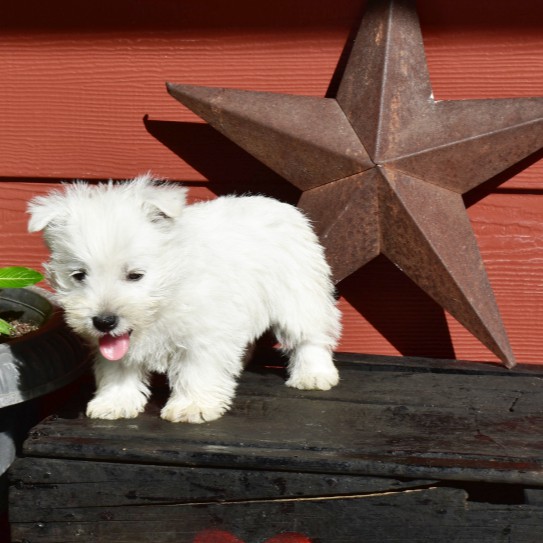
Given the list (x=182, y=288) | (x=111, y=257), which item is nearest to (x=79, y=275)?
(x=111, y=257)

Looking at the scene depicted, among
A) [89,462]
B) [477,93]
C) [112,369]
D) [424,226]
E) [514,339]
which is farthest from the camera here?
[514,339]

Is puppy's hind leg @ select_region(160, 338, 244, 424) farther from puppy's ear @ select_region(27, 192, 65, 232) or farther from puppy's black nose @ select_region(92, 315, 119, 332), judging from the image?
puppy's ear @ select_region(27, 192, 65, 232)

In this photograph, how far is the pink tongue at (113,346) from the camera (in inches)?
71.3

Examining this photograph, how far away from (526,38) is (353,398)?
3.88 feet

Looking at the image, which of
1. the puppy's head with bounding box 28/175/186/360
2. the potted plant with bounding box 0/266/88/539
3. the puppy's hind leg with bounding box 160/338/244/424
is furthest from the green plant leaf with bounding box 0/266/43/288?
the puppy's hind leg with bounding box 160/338/244/424

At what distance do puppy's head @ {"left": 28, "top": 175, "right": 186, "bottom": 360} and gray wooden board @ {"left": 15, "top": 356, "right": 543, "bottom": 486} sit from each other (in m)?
0.23

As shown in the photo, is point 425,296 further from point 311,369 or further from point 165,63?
point 165,63

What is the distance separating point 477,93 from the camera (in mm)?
2285

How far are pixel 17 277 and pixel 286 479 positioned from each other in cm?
93

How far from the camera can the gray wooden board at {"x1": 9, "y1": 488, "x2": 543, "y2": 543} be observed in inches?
64.6

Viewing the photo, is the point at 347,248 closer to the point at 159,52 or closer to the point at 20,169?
the point at 159,52

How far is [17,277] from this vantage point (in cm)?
206

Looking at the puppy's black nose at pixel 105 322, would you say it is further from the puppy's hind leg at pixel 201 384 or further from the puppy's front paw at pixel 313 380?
the puppy's front paw at pixel 313 380

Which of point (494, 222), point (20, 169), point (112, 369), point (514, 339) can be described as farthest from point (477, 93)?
point (20, 169)
